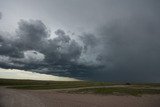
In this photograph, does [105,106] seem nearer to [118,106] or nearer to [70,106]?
[118,106]

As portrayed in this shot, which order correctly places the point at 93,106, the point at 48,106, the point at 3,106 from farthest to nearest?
the point at 93,106 → the point at 48,106 → the point at 3,106

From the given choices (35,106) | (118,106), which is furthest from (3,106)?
(118,106)

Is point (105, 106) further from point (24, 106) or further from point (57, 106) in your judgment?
point (24, 106)

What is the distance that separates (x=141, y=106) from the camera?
35781 millimetres

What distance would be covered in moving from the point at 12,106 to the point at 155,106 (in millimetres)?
23193

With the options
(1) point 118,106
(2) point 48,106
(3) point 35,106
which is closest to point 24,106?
(3) point 35,106

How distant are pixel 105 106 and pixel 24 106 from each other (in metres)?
13.3

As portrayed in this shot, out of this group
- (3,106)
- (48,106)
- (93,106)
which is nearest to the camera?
(3,106)

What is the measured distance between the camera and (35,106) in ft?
102

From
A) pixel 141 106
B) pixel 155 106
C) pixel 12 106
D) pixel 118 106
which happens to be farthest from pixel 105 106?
pixel 12 106

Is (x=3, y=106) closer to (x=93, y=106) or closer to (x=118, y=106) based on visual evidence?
(x=93, y=106)

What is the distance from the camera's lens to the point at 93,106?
113 ft

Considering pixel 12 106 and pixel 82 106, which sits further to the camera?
pixel 82 106

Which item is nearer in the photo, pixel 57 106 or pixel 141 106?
pixel 57 106
